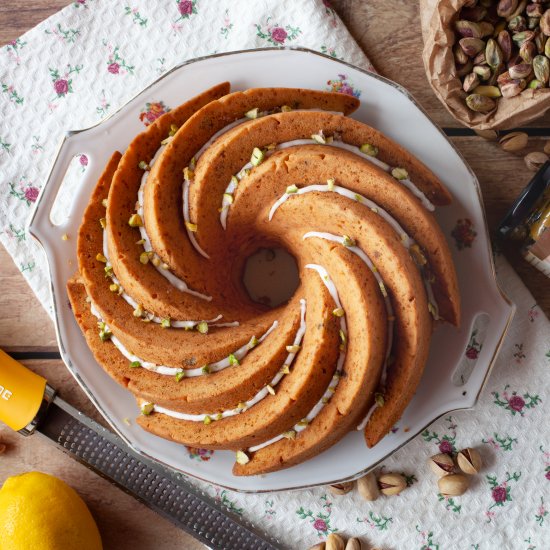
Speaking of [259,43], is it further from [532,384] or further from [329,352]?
[532,384]

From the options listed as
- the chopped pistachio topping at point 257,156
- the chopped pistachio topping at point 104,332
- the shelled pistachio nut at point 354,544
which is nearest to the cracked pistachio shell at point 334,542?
the shelled pistachio nut at point 354,544

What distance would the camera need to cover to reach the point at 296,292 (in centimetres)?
193

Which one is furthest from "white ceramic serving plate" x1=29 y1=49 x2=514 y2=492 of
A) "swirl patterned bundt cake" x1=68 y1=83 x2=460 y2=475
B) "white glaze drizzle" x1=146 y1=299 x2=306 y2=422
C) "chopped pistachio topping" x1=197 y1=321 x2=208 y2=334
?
"chopped pistachio topping" x1=197 y1=321 x2=208 y2=334

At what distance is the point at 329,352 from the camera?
1.74 meters

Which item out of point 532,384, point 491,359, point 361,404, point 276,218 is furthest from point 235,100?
point 532,384

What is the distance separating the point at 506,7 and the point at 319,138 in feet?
2.13

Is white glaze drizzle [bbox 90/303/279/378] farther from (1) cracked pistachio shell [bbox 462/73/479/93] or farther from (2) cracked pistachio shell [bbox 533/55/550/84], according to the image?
(2) cracked pistachio shell [bbox 533/55/550/84]

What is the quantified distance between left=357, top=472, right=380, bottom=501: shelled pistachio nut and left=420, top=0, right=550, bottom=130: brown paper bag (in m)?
1.09

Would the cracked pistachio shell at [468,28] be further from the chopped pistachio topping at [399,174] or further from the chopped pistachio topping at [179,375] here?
the chopped pistachio topping at [179,375]

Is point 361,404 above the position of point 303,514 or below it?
above

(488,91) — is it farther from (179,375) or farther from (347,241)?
(179,375)

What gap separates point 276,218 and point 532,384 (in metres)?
0.94

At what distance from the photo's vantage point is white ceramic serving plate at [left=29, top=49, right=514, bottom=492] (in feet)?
6.36

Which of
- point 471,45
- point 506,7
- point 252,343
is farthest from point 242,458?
point 506,7
